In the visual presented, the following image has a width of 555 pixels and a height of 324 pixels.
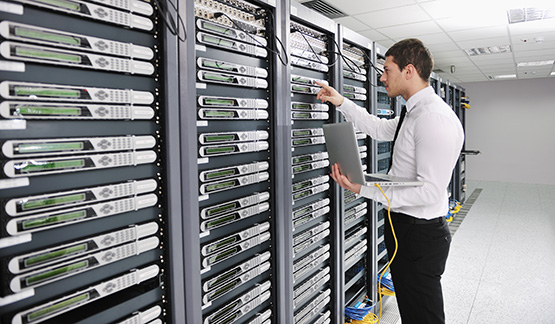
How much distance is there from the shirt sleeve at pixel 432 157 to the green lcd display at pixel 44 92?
129 centimetres

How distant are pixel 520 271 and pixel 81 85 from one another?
398 centimetres

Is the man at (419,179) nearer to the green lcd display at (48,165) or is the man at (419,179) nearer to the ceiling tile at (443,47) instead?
the green lcd display at (48,165)

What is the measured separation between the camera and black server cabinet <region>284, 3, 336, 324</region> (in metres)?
1.68

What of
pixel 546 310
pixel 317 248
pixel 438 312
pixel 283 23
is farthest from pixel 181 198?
pixel 546 310

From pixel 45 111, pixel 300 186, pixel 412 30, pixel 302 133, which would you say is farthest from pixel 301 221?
pixel 412 30

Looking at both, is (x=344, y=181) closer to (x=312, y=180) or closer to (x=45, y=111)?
(x=312, y=180)

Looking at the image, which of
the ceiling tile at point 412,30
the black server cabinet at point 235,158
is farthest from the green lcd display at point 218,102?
the ceiling tile at point 412,30

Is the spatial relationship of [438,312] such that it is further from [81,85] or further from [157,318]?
[81,85]

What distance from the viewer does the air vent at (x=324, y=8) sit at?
12.2 feet

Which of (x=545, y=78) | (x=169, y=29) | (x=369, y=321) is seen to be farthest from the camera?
(x=545, y=78)

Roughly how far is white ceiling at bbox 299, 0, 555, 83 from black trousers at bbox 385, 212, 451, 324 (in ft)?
8.78

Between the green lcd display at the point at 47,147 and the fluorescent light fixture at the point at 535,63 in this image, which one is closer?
the green lcd display at the point at 47,147

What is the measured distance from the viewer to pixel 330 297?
204cm

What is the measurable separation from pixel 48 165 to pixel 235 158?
0.62 metres
